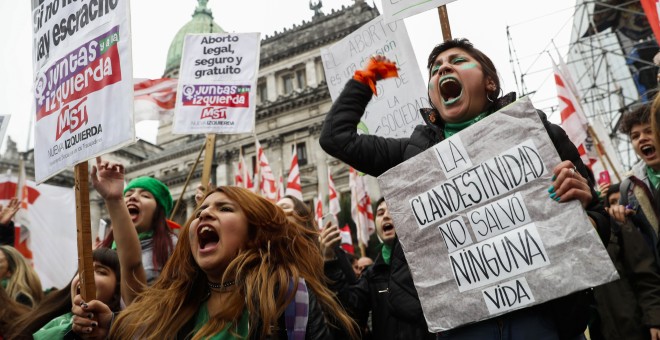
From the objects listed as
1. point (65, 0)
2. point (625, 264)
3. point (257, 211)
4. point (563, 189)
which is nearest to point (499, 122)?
point (563, 189)

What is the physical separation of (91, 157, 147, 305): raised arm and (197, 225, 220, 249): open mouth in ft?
1.32

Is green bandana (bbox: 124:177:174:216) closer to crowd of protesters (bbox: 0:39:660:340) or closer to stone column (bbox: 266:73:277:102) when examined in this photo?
crowd of protesters (bbox: 0:39:660:340)

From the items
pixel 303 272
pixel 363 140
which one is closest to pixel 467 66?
pixel 363 140

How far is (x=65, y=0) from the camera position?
2898mm

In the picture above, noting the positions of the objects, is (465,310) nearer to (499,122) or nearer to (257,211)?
(499,122)

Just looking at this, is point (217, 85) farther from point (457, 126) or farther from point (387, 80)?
point (457, 126)

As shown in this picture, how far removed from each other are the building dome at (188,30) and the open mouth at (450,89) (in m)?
37.9

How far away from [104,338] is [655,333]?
10.6ft

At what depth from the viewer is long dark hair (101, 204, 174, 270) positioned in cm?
336

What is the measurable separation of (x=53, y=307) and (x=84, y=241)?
757 mm

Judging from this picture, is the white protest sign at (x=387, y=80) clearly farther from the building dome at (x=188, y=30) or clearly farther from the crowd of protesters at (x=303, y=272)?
the building dome at (x=188, y=30)

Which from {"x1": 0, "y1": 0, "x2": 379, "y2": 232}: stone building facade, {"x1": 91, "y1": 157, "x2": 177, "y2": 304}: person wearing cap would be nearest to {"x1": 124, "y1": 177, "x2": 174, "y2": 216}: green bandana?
{"x1": 91, "y1": 157, "x2": 177, "y2": 304}: person wearing cap

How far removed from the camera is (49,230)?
7.44m

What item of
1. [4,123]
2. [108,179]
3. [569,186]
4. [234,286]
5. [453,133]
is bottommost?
[234,286]
